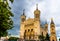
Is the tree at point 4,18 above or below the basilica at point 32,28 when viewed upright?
below

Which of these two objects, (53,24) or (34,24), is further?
(34,24)

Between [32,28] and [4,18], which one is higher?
[32,28]

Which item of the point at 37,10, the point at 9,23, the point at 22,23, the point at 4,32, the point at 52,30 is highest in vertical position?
the point at 37,10

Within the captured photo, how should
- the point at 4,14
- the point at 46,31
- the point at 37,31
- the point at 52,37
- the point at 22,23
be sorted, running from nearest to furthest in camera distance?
the point at 4,14 → the point at 52,37 → the point at 37,31 → the point at 22,23 → the point at 46,31

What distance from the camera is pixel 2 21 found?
41.4ft

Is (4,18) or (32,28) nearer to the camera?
(4,18)

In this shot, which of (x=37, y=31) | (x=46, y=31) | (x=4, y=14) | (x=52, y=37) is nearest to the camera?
(x=4, y=14)

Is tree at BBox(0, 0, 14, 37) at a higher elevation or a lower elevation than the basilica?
lower

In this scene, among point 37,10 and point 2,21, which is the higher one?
point 37,10

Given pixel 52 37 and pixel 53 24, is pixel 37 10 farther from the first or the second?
pixel 52 37

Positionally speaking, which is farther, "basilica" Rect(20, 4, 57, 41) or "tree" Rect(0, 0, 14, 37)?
"basilica" Rect(20, 4, 57, 41)

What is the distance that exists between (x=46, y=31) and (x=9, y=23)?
54.6 meters

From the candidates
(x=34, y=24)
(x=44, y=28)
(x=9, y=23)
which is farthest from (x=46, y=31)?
(x=9, y=23)

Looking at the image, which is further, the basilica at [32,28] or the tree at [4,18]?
the basilica at [32,28]
